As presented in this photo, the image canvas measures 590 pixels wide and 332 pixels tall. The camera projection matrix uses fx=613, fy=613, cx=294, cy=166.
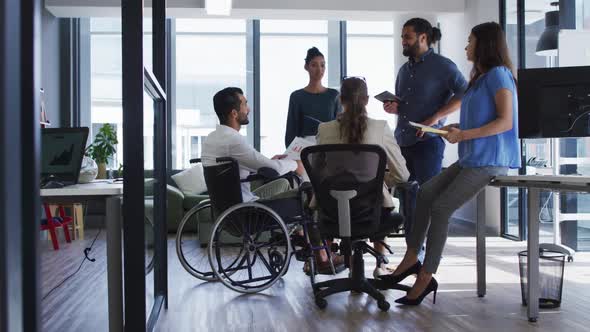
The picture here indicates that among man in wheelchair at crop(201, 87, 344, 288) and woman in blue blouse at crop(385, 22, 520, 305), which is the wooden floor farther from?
man in wheelchair at crop(201, 87, 344, 288)

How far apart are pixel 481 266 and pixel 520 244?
2.55 metres

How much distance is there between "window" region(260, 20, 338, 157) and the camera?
27.0 ft

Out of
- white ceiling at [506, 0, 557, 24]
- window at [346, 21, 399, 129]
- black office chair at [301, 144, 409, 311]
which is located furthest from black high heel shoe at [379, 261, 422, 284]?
window at [346, 21, 399, 129]

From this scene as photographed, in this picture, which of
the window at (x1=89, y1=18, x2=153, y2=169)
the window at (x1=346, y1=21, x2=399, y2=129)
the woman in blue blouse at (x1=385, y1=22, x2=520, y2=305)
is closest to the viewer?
the woman in blue blouse at (x1=385, y1=22, x2=520, y2=305)

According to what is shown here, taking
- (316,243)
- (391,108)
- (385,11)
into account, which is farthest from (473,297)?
(385,11)

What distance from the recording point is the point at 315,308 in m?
3.07

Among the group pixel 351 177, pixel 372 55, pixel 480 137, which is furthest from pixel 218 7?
pixel 480 137

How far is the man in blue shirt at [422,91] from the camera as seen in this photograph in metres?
3.70

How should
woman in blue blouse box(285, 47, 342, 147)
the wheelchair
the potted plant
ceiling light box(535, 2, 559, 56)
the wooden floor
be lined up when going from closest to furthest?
the wooden floor → the wheelchair → woman in blue blouse box(285, 47, 342, 147) → ceiling light box(535, 2, 559, 56) → the potted plant

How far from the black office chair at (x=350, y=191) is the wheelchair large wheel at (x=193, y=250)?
1.03 metres

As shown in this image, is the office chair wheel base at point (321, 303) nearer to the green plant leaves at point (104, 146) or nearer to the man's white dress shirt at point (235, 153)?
the man's white dress shirt at point (235, 153)

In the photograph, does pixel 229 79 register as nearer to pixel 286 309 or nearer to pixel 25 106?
pixel 286 309

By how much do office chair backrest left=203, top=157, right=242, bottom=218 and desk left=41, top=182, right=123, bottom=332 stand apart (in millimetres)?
1397

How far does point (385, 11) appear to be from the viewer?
23.3ft
